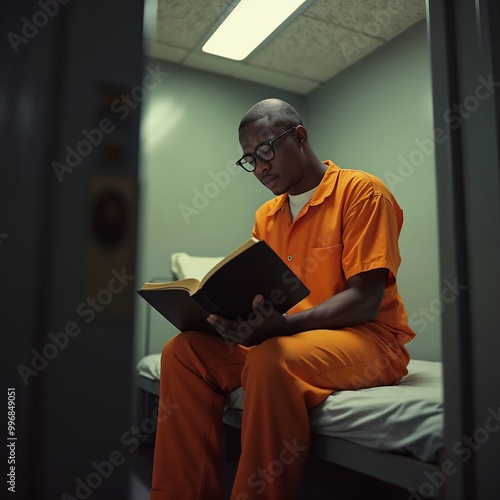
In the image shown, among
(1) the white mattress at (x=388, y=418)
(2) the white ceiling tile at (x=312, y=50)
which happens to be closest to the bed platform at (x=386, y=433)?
(1) the white mattress at (x=388, y=418)

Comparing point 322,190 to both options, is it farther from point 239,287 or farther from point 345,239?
point 239,287

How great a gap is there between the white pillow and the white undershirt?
1.06m

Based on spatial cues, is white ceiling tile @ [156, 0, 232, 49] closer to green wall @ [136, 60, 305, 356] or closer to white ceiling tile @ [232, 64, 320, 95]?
green wall @ [136, 60, 305, 356]

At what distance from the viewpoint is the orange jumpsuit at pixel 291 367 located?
1.17 meters

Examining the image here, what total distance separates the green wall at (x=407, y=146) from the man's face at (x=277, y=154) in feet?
3.40

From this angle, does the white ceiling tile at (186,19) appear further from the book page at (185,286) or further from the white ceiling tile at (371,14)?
the book page at (185,286)

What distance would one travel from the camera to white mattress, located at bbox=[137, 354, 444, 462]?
1051mm

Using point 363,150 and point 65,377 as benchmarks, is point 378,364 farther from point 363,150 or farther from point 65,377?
point 363,150

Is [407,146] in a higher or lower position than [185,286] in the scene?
higher

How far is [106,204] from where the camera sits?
0.47 meters

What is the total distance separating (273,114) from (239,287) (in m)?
0.75

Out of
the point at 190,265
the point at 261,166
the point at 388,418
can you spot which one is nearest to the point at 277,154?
the point at 261,166

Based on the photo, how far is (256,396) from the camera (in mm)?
1195

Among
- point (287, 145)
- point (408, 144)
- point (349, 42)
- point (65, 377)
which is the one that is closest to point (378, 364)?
point (287, 145)
